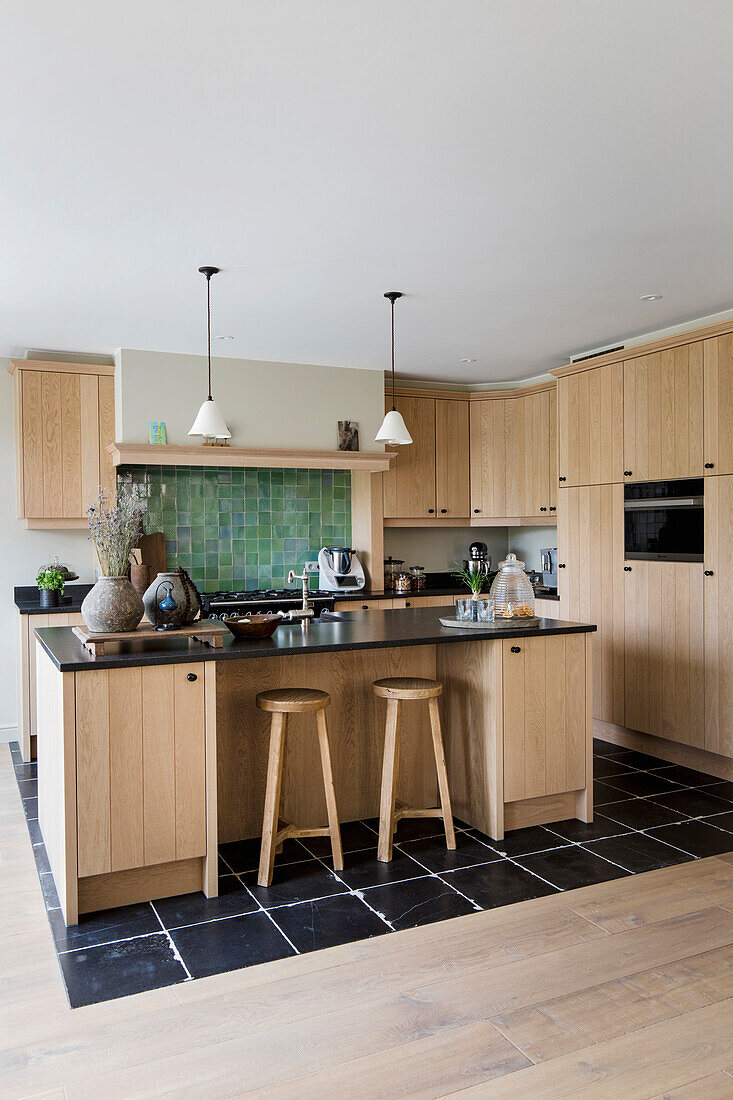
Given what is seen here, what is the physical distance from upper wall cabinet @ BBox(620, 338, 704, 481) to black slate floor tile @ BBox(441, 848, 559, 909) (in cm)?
239

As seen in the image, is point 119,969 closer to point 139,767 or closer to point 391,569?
point 139,767

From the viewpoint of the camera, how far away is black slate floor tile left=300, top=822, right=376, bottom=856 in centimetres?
333

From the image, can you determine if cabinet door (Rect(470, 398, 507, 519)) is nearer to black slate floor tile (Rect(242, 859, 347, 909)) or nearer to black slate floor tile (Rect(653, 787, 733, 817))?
black slate floor tile (Rect(653, 787, 733, 817))

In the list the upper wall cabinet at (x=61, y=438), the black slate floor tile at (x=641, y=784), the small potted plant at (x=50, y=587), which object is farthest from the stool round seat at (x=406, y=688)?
the upper wall cabinet at (x=61, y=438)

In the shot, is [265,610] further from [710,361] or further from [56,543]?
[710,361]

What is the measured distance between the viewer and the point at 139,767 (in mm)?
2803

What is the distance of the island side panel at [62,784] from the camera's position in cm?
269

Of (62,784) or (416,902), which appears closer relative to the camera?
(62,784)

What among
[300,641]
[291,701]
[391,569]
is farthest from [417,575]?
[291,701]

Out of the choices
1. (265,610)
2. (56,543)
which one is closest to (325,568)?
(265,610)

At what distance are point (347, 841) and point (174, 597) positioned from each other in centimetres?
129

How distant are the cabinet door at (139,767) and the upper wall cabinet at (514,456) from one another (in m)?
3.65

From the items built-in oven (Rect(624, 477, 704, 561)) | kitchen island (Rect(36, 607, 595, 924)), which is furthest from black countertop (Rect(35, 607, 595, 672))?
built-in oven (Rect(624, 477, 704, 561))

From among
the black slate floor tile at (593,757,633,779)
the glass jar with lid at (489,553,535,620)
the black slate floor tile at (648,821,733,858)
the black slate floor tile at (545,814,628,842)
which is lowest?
the black slate floor tile at (545,814,628,842)
